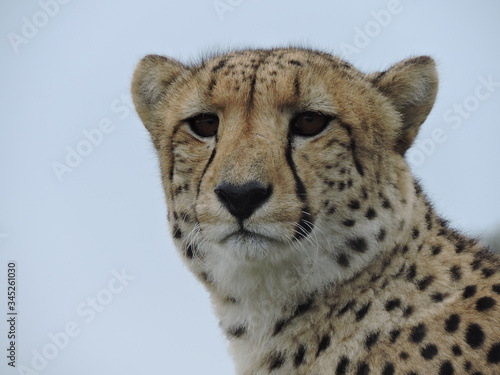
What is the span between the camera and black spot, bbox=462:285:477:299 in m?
3.52

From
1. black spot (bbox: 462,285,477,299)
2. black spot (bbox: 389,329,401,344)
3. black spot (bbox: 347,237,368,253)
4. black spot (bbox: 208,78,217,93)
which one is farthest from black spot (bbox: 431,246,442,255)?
black spot (bbox: 208,78,217,93)

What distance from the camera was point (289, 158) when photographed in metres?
3.64

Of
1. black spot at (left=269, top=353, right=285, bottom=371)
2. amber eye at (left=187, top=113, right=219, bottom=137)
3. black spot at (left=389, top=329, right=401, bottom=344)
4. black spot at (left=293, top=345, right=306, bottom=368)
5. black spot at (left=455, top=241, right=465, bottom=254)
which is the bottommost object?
black spot at (left=269, top=353, right=285, bottom=371)

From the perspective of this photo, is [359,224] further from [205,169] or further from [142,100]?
[142,100]

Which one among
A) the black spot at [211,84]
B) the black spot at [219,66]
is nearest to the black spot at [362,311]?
the black spot at [211,84]

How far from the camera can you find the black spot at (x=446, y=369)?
3279mm

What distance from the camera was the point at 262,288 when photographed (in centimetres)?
370

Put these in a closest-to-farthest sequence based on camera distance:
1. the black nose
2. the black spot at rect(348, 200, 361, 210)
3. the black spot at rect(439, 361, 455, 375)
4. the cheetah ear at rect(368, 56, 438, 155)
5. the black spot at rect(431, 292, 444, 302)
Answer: the black spot at rect(439, 361, 455, 375), the black nose, the black spot at rect(431, 292, 444, 302), the black spot at rect(348, 200, 361, 210), the cheetah ear at rect(368, 56, 438, 155)

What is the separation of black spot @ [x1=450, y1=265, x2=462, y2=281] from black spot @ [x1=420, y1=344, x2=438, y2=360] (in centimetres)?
36

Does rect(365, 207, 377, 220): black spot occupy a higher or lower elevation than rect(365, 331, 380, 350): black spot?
higher


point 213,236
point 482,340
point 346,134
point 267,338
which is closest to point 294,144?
point 346,134

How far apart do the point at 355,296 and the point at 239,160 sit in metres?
0.76

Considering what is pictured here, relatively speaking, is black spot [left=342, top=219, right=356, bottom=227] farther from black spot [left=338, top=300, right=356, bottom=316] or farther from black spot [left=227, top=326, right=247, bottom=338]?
black spot [left=227, top=326, right=247, bottom=338]

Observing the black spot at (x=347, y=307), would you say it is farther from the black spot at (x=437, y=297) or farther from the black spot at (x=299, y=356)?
the black spot at (x=437, y=297)
